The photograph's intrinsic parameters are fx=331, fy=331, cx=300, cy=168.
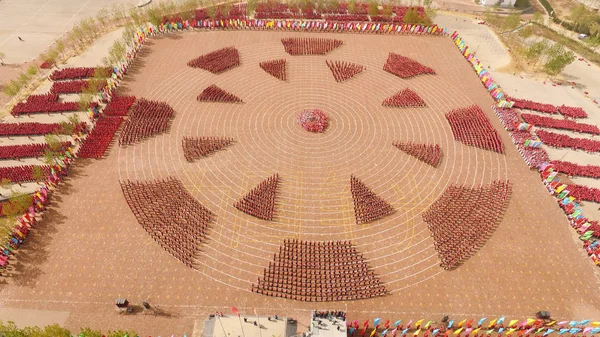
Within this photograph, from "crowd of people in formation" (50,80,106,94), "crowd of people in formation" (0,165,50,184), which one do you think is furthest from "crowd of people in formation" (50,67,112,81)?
"crowd of people in formation" (0,165,50,184)

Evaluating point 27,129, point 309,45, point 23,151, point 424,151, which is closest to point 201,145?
point 23,151

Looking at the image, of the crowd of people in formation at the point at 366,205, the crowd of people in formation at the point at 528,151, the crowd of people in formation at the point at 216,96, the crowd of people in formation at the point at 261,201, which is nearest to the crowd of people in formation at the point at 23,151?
the crowd of people in formation at the point at 216,96

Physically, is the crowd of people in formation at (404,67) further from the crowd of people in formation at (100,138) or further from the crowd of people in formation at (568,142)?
the crowd of people in formation at (100,138)

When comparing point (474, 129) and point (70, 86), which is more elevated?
point (70, 86)

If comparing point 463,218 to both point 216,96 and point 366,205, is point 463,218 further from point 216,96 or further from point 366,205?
point 216,96

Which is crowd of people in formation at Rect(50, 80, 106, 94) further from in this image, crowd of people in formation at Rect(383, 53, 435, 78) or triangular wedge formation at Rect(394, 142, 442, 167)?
crowd of people in formation at Rect(383, 53, 435, 78)

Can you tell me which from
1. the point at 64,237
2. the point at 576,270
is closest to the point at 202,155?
the point at 64,237

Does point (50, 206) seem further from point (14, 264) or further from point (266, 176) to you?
point (266, 176)
